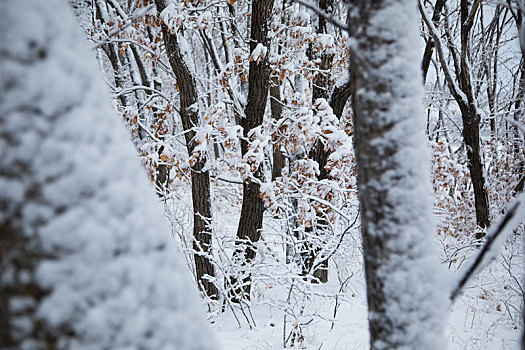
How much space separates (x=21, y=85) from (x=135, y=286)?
0.36 metres

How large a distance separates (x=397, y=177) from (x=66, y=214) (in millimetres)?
755

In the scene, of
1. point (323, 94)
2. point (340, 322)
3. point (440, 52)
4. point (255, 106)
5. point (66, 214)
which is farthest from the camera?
point (440, 52)

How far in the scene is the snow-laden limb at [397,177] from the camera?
2.76 ft

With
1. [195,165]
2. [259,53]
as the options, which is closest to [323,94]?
[259,53]

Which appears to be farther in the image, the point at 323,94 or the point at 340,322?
the point at 323,94

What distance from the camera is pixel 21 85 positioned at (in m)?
0.48

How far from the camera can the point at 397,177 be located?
2.81 ft

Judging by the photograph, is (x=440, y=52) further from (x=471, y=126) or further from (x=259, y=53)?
(x=259, y=53)

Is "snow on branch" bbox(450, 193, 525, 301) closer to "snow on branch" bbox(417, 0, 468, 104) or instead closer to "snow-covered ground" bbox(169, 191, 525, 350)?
"snow-covered ground" bbox(169, 191, 525, 350)

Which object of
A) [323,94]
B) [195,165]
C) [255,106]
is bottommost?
[195,165]

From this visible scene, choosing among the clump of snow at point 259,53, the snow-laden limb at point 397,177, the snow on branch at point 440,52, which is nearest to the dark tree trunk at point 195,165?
the clump of snow at point 259,53

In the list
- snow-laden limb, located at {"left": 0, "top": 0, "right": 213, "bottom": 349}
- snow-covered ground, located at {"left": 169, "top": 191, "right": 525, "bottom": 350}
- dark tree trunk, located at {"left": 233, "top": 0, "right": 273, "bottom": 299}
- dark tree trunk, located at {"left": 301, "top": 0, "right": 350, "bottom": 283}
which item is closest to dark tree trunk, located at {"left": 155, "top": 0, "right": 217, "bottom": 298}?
snow-covered ground, located at {"left": 169, "top": 191, "right": 525, "bottom": 350}

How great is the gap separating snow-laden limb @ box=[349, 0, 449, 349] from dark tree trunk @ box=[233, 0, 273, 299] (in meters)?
3.03

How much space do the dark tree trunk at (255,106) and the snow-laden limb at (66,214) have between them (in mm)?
3322
